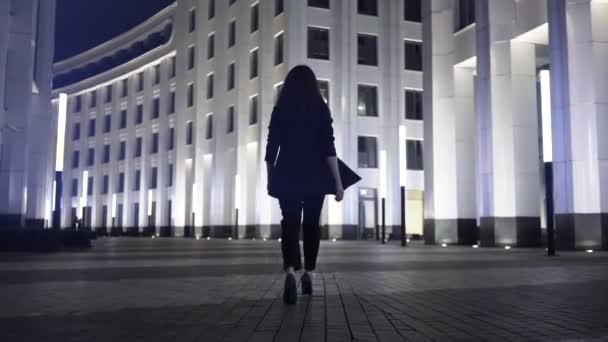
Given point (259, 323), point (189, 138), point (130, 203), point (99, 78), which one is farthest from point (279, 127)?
point (99, 78)

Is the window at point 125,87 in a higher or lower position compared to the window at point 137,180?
higher

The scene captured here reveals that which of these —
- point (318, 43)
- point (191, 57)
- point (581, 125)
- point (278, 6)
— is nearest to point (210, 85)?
point (191, 57)

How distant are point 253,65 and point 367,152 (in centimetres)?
1042

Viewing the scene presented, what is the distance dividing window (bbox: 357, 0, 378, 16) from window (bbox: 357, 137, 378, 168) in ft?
26.8

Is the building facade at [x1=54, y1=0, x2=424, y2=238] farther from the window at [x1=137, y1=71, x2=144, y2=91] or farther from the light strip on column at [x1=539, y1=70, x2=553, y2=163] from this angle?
the light strip on column at [x1=539, y1=70, x2=553, y2=163]

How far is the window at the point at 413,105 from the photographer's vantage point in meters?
41.1

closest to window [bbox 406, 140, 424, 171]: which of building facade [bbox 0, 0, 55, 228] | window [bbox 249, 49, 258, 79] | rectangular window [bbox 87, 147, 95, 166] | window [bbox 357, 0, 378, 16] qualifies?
window [bbox 357, 0, 378, 16]

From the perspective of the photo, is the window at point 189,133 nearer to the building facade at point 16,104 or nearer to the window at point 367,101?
the window at point 367,101

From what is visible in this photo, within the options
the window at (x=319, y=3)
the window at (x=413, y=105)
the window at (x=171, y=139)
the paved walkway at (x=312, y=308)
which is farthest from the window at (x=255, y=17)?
the paved walkway at (x=312, y=308)

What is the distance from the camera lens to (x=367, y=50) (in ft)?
133

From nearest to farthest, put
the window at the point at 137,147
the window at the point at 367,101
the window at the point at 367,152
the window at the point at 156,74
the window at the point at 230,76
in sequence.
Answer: the window at the point at 367,152 < the window at the point at 367,101 < the window at the point at 230,76 < the window at the point at 156,74 < the window at the point at 137,147

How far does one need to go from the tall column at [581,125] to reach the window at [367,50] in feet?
78.0

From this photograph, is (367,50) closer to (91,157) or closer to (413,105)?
(413,105)

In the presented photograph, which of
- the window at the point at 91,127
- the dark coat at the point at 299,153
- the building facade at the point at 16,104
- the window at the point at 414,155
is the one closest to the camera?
the dark coat at the point at 299,153
